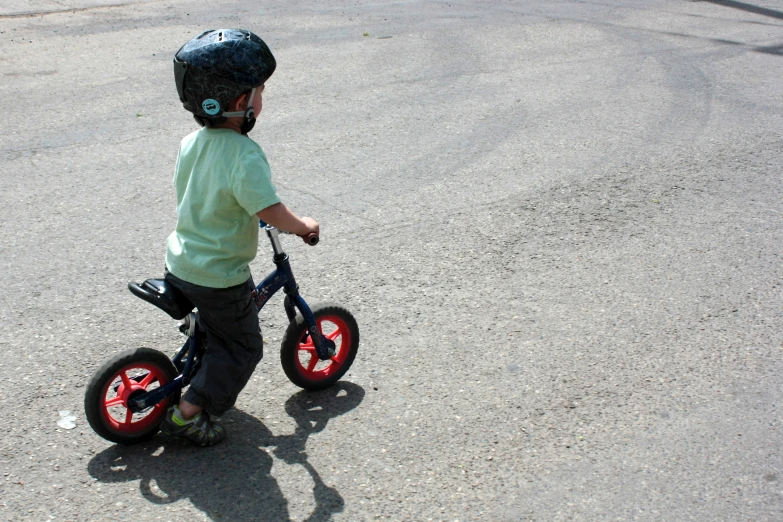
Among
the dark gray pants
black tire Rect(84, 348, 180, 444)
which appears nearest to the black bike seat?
the dark gray pants

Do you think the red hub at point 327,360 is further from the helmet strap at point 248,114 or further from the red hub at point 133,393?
the helmet strap at point 248,114

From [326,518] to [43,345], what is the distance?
1.86 m

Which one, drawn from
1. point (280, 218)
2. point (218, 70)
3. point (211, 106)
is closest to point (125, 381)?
point (280, 218)

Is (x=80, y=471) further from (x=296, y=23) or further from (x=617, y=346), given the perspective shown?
(x=296, y=23)

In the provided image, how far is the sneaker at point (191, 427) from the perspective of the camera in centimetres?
343

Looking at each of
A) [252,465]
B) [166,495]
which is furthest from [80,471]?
[252,465]

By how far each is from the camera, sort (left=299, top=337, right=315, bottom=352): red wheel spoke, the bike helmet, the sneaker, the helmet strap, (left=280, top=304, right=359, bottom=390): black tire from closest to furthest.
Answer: the bike helmet < the helmet strap < the sneaker < (left=280, top=304, right=359, bottom=390): black tire < (left=299, top=337, right=315, bottom=352): red wheel spoke

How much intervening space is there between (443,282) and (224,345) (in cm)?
186

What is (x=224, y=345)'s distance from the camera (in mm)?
3463

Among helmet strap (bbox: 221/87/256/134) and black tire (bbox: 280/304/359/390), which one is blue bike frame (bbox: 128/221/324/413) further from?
helmet strap (bbox: 221/87/256/134)

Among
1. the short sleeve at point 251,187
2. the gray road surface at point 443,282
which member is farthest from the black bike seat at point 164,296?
the gray road surface at point 443,282

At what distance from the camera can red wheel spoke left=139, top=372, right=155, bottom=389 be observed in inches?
137

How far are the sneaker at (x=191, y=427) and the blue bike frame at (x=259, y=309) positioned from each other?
0.10m

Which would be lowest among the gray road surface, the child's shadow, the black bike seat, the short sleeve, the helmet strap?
the child's shadow
